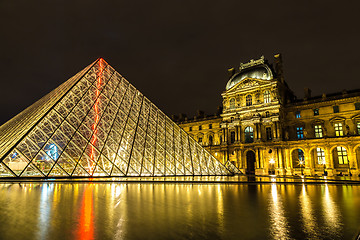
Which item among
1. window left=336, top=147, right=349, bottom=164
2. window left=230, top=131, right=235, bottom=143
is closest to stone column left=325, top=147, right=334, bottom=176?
window left=336, top=147, right=349, bottom=164

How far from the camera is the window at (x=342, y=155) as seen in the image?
27.0 m

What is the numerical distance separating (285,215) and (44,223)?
429 centimetres

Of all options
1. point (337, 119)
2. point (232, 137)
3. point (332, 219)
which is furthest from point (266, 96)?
point (332, 219)

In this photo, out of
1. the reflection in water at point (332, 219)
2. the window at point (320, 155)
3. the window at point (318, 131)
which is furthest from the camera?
the window at point (318, 131)

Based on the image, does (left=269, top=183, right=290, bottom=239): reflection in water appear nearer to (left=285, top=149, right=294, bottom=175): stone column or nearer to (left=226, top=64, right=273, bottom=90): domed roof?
(left=285, top=149, right=294, bottom=175): stone column

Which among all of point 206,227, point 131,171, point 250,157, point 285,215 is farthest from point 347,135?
point 206,227

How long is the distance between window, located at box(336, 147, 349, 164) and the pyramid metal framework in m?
17.9

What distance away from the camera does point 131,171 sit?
13.0 metres

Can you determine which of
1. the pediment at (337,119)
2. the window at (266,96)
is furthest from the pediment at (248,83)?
the pediment at (337,119)

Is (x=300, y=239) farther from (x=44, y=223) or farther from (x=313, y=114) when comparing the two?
(x=313, y=114)

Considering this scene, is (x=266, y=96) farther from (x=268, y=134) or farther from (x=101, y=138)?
(x=101, y=138)

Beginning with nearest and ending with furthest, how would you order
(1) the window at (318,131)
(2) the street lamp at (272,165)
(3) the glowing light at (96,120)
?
1. (3) the glowing light at (96,120)
2. (1) the window at (318,131)
3. (2) the street lamp at (272,165)

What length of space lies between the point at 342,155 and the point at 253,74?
15.6 m

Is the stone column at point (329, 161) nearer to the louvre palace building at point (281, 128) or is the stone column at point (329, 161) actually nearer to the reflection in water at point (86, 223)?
the louvre palace building at point (281, 128)
